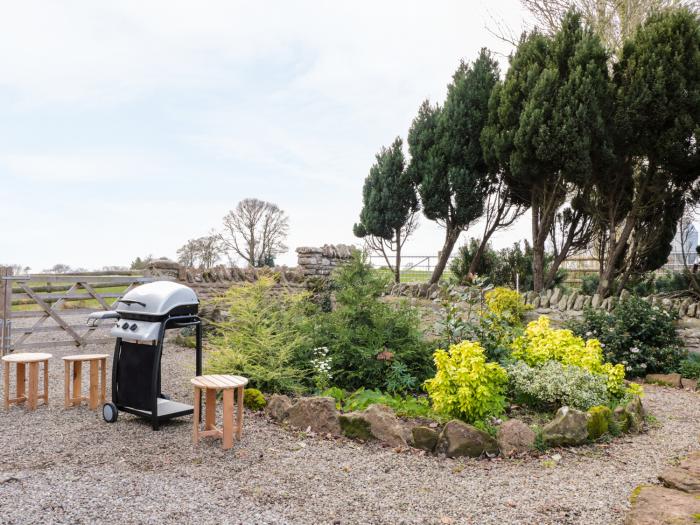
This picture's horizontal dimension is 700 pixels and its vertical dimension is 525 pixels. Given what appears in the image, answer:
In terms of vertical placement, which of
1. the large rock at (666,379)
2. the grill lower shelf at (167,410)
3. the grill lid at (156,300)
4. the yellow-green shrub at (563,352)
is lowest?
the large rock at (666,379)

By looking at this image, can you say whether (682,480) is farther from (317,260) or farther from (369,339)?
(317,260)

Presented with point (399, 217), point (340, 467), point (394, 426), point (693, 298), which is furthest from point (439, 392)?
point (399, 217)

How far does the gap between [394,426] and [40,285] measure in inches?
339

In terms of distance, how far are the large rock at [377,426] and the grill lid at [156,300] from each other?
6.17 ft

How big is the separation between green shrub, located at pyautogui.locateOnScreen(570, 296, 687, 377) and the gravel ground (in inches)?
130

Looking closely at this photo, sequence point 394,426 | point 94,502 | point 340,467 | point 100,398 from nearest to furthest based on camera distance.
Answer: point 94,502
point 340,467
point 394,426
point 100,398

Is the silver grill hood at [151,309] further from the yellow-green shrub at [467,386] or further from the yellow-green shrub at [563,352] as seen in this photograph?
the yellow-green shrub at [563,352]

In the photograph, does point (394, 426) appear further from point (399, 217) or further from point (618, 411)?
point (399, 217)

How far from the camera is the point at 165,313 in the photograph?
16.2 feet

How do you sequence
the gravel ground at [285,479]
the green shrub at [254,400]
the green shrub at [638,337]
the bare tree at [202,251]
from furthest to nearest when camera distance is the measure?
1. the bare tree at [202,251]
2. the green shrub at [638,337]
3. the green shrub at [254,400]
4. the gravel ground at [285,479]

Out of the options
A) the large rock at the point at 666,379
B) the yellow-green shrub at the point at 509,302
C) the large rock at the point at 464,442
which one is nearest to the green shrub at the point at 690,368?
the large rock at the point at 666,379

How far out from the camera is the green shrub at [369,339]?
245 inches

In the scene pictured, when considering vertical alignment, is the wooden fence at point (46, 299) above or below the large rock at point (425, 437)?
above

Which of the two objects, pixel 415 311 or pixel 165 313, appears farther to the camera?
pixel 415 311
